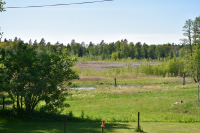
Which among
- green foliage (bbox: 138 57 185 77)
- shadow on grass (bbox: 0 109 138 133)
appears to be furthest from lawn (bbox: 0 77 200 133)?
green foliage (bbox: 138 57 185 77)

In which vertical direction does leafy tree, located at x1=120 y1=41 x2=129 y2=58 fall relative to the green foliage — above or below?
above

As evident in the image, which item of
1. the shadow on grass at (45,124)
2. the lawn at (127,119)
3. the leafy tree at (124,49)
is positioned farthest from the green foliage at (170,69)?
the leafy tree at (124,49)

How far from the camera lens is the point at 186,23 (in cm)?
5169

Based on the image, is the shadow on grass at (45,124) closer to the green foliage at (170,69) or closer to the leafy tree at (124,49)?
the green foliage at (170,69)

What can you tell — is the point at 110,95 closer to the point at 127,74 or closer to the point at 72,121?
the point at 72,121

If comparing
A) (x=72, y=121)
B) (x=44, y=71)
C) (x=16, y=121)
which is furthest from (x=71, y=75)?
(x=16, y=121)

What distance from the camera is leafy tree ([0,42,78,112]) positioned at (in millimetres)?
14430

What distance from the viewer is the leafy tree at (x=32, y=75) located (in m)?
14.4

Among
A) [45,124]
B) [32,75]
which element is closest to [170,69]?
[32,75]

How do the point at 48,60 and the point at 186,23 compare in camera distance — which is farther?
the point at 186,23

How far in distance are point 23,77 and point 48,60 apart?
2.11 m

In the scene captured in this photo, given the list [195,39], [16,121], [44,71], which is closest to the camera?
[16,121]

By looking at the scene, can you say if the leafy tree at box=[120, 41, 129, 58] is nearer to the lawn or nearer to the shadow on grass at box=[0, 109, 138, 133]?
the lawn

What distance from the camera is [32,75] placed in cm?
1498
